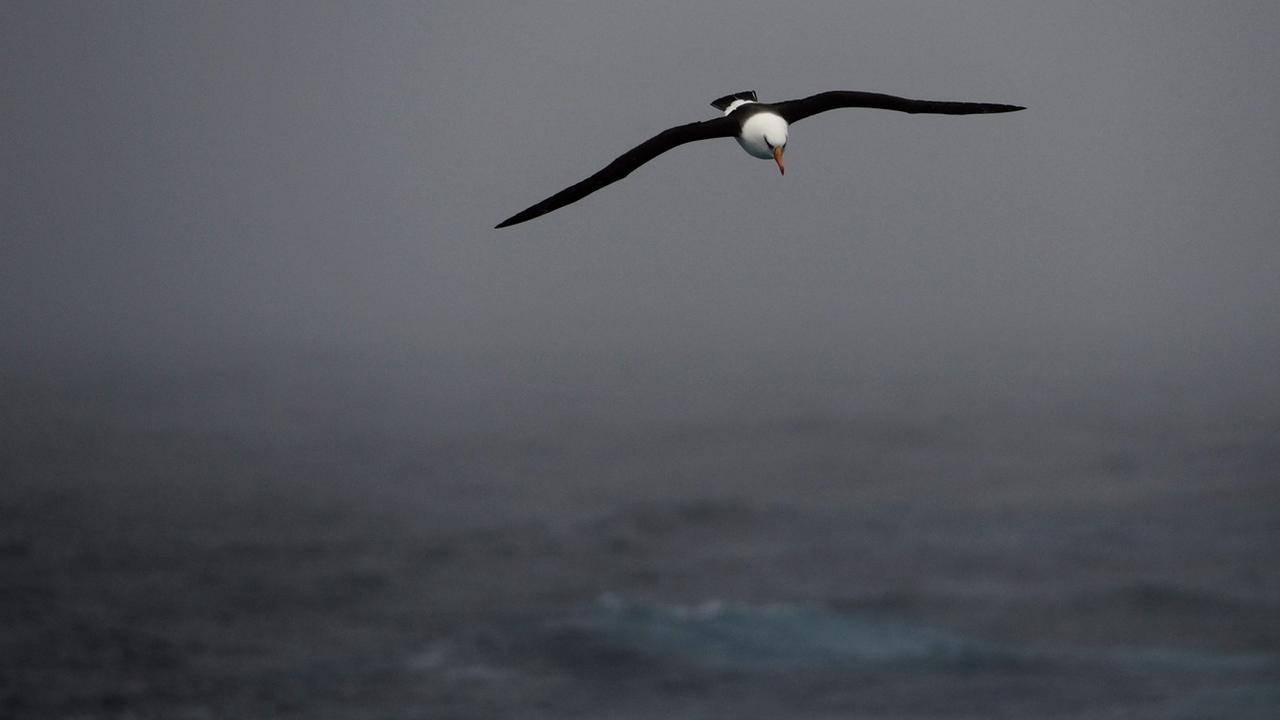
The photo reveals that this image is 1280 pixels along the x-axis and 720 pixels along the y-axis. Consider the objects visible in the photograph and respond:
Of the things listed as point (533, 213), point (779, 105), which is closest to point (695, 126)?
point (779, 105)

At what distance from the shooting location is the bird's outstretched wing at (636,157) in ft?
52.1

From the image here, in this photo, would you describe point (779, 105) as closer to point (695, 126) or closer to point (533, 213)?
point (695, 126)

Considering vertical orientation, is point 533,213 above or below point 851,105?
below

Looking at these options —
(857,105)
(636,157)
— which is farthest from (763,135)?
(857,105)

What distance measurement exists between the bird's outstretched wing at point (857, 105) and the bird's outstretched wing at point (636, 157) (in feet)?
3.27

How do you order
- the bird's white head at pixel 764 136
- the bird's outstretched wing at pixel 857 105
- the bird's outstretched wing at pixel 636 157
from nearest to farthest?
the bird's outstretched wing at pixel 636 157 → the bird's white head at pixel 764 136 → the bird's outstretched wing at pixel 857 105

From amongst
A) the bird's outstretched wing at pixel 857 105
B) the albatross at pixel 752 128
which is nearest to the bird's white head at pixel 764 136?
the albatross at pixel 752 128

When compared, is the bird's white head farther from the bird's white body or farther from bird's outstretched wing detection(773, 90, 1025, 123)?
bird's outstretched wing detection(773, 90, 1025, 123)

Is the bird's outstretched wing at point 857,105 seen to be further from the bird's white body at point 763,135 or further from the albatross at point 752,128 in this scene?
the bird's white body at point 763,135

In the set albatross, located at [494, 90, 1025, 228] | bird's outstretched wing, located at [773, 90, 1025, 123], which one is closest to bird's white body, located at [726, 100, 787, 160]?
albatross, located at [494, 90, 1025, 228]

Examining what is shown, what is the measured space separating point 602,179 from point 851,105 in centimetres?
391

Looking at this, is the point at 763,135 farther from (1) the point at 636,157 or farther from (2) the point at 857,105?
(2) the point at 857,105

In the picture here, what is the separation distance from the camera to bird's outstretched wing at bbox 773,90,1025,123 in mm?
18266

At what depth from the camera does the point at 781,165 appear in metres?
15.9
